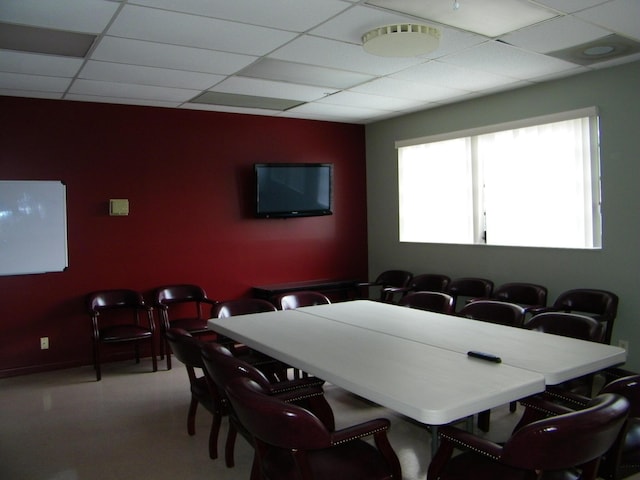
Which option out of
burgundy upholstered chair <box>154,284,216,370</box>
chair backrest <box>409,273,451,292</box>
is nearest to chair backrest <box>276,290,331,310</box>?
burgundy upholstered chair <box>154,284,216,370</box>

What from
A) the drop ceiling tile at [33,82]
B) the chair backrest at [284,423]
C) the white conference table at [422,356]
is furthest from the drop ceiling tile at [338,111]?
the chair backrest at [284,423]

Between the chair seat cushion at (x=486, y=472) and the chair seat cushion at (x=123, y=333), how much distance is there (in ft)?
11.5

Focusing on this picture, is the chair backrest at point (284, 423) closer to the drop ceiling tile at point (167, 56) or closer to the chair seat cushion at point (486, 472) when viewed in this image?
the chair seat cushion at point (486, 472)

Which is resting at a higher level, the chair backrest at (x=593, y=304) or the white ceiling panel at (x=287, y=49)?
the white ceiling panel at (x=287, y=49)

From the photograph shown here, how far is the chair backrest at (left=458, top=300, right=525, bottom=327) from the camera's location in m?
3.68

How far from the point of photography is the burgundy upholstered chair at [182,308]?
518 centimetres

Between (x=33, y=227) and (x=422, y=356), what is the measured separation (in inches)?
160

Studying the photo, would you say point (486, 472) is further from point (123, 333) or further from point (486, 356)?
point (123, 333)

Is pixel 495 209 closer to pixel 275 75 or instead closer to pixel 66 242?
pixel 275 75

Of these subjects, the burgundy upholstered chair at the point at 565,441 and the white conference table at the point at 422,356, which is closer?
the burgundy upholstered chair at the point at 565,441

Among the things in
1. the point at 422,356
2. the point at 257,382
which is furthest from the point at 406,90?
the point at 257,382

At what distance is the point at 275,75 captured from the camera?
14.8 feet

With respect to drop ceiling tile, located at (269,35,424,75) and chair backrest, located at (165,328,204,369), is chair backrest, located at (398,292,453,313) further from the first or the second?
chair backrest, located at (165,328,204,369)

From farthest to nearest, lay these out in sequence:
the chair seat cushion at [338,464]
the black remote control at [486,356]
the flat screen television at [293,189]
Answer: the flat screen television at [293,189] < the black remote control at [486,356] < the chair seat cushion at [338,464]
